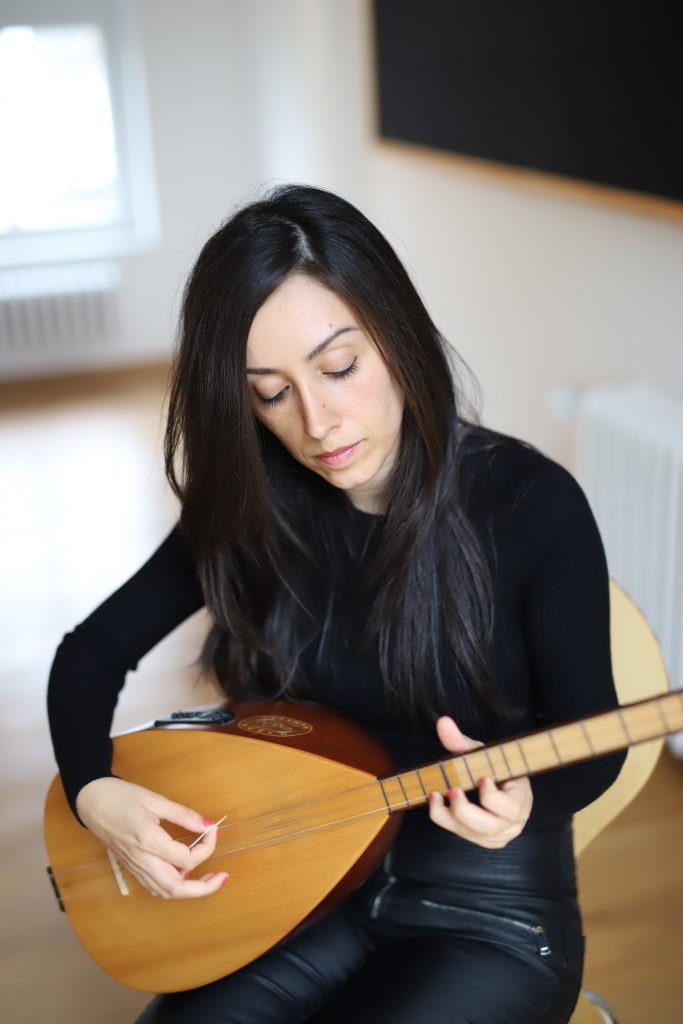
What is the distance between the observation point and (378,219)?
370 cm

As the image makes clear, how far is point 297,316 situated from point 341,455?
15 centimetres

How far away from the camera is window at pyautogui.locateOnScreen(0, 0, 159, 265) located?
16.6 ft

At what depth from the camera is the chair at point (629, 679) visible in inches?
45.6

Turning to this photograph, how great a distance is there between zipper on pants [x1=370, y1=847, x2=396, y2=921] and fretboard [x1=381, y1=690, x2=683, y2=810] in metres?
0.19

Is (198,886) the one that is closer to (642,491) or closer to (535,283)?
(642,491)

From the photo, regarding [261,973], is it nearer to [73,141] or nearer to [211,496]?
[211,496]

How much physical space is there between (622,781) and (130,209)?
15.6 ft

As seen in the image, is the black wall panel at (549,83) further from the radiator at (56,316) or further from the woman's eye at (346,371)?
the radiator at (56,316)

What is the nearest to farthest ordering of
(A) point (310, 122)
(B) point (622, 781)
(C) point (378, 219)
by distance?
(B) point (622, 781) → (C) point (378, 219) → (A) point (310, 122)

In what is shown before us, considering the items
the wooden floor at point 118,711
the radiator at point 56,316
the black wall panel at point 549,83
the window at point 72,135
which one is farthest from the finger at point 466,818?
the window at point 72,135

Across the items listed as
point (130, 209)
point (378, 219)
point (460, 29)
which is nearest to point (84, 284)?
point (130, 209)

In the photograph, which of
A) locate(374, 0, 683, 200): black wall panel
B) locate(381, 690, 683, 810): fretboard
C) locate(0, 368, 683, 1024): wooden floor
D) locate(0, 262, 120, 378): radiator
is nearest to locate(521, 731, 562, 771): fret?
locate(381, 690, 683, 810): fretboard

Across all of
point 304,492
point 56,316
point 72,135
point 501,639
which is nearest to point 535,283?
point 304,492

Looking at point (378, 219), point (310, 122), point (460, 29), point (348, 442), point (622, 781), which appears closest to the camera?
point (348, 442)
